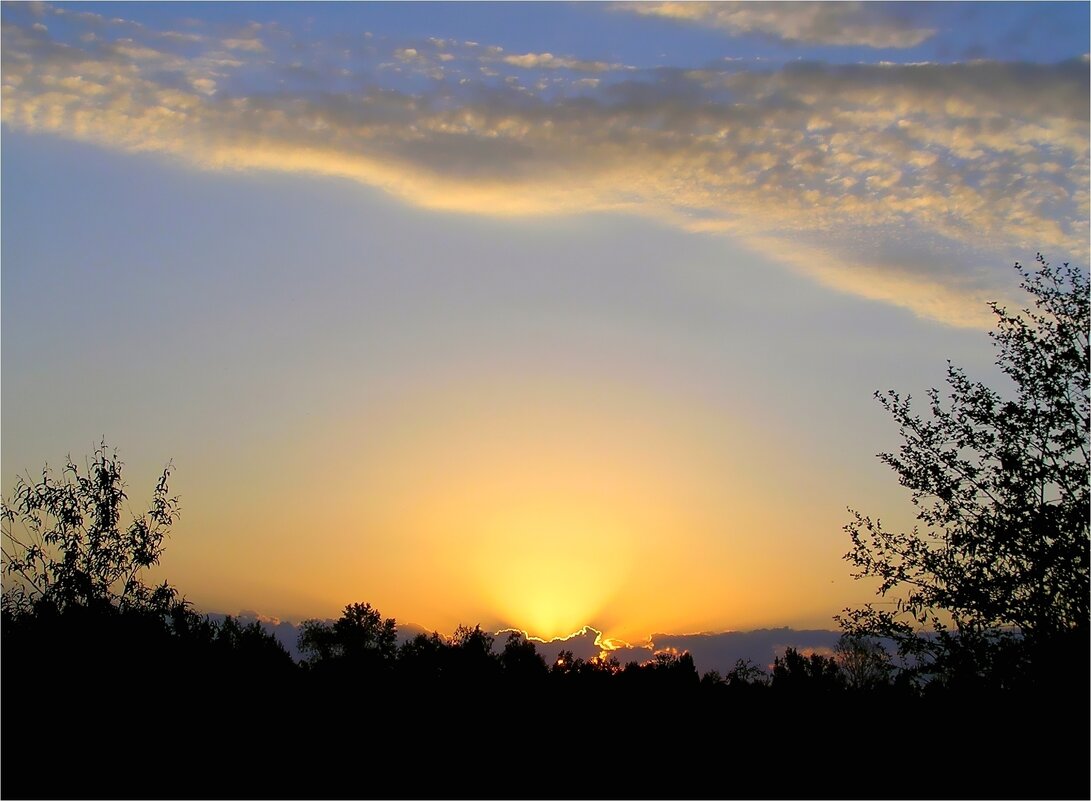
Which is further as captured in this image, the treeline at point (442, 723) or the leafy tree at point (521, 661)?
the leafy tree at point (521, 661)

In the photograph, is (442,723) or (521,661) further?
(521,661)

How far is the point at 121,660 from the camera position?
23078 mm

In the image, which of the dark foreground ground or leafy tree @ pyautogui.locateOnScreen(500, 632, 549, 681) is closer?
the dark foreground ground

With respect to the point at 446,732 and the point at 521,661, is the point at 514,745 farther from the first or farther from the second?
the point at 521,661

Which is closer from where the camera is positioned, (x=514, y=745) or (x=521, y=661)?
(x=514, y=745)

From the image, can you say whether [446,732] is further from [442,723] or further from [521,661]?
[521,661]

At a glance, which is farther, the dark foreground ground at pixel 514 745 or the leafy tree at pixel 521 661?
the leafy tree at pixel 521 661

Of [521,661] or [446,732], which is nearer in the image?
[446,732]

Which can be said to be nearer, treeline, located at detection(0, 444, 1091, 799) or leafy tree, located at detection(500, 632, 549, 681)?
treeline, located at detection(0, 444, 1091, 799)

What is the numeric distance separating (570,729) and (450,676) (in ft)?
18.5

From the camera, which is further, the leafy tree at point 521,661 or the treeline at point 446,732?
the leafy tree at point 521,661

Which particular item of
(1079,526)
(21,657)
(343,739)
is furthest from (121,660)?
(1079,526)

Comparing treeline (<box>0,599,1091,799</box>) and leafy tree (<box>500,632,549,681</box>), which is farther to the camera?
leafy tree (<box>500,632,549,681</box>)

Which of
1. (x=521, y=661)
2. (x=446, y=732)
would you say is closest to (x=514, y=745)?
(x=446, y=732)
